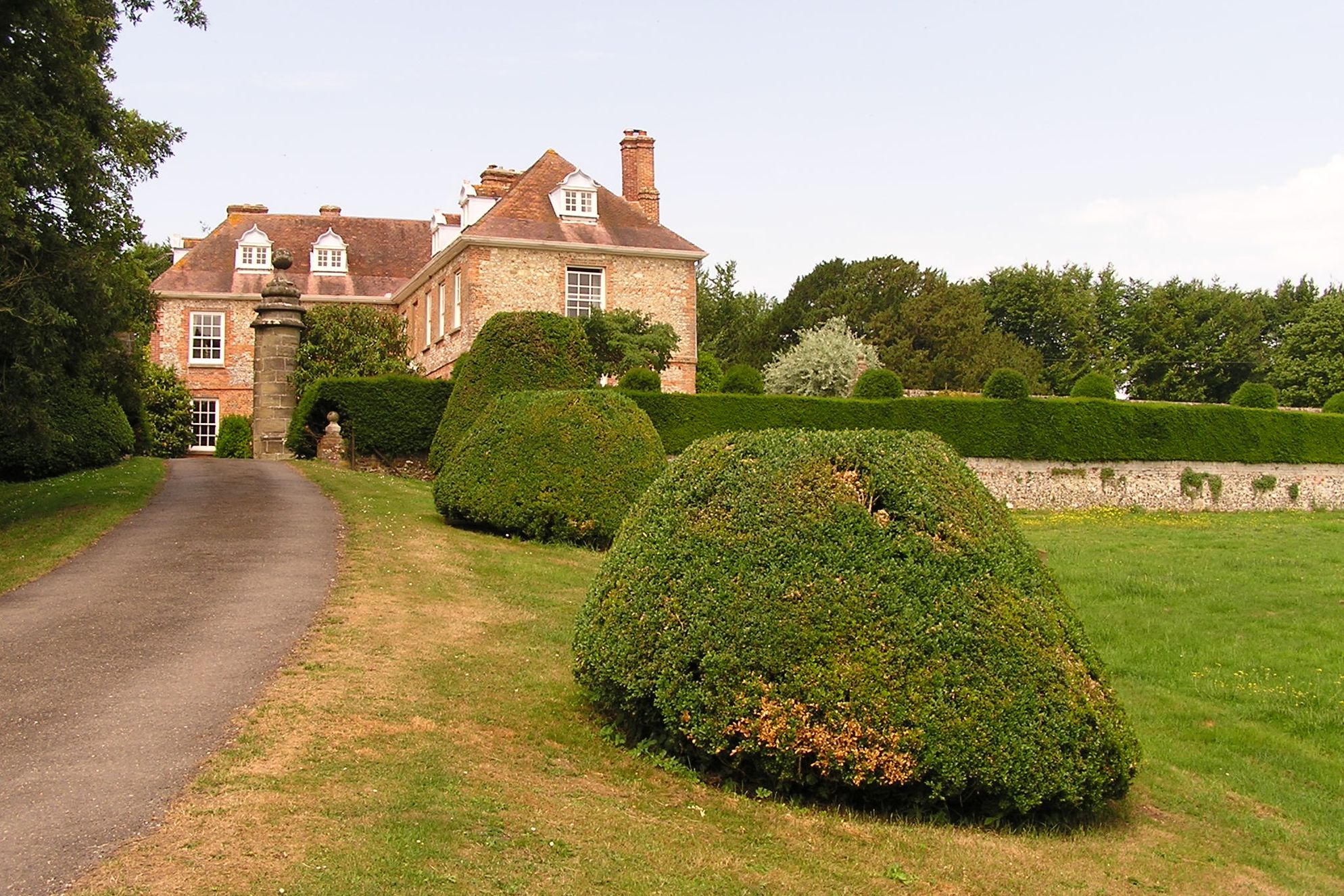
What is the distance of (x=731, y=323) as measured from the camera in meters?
59.4

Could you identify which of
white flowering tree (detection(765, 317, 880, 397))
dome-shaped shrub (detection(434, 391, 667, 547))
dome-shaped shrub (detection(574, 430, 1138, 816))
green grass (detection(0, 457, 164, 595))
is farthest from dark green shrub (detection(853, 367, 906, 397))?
dome-shaped shrub (detection(574, 430, 1138, 816))

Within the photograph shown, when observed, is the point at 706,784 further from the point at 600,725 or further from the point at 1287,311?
the point at 1287,311

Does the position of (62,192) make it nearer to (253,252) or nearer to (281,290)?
(281,290)

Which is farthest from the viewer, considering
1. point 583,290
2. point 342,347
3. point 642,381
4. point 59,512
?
point 342,347

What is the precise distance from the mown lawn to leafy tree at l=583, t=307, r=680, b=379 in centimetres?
1932

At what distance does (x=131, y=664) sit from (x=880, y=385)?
76.6 ft

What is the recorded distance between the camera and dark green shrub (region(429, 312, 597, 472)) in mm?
18594

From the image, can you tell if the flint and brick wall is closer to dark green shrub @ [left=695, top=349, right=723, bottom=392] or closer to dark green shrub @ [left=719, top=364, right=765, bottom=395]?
dark green shrub @ [left=695, top=349, right=723, bottom=392]

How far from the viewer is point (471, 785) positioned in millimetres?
6035

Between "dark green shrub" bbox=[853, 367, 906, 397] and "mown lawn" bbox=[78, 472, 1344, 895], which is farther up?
"dark green shrub" bbox=[853, 367, 906, 397]

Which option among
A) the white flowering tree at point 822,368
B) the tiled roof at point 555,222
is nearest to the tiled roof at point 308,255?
the tiled roof at point 555,222

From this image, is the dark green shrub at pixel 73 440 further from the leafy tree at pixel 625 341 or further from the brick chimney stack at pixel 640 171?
the brick chimney stack at pixel 640 171

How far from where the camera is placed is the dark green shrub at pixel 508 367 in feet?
61.0

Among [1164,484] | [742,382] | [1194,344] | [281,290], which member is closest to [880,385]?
[742,382]
